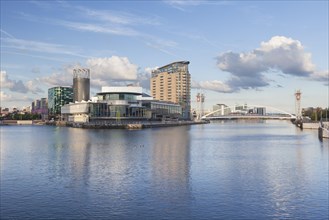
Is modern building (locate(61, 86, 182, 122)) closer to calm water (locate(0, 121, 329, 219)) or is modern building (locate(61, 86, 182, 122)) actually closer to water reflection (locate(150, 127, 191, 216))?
water reflection (locate(150, 127, 191, 216))

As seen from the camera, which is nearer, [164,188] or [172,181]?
[164,188]

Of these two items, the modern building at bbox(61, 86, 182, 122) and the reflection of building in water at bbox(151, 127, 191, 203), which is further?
the modern building at bbox(61, 86, 182, 122)

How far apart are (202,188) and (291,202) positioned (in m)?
5.89

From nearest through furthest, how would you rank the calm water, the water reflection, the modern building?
the calm water < the water reflection < the modern building

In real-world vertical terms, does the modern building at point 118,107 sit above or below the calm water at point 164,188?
above

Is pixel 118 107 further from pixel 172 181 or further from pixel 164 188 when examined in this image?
pixel 164 188

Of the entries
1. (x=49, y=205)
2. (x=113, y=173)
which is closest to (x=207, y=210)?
(x=49, y=205)

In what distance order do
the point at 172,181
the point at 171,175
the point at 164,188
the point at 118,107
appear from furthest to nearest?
the point at 118,107 → the point at 171,175 → the point at 172,181 → the point at 164,188

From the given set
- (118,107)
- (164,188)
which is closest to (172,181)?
(164,188)

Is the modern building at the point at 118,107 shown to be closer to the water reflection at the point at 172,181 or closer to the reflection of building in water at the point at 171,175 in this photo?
the reflection of building in water at the point at 171,175

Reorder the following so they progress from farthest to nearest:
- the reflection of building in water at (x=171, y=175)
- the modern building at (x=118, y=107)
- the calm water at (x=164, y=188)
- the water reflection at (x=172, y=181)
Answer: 1. the modern building at (x=118, y=107)
2. the reflection of building in water at (x=171, y=175)
3. the water reflection at (x=172, y=181)
4. the calm water at (x=164, y=188)

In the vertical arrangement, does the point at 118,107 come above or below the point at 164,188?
above

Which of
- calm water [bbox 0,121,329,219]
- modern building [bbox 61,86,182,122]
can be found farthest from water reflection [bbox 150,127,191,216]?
modern building [bbox 61,86,182,122]

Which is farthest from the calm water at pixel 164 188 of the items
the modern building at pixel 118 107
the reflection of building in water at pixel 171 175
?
the modern building at pixel 118 107
